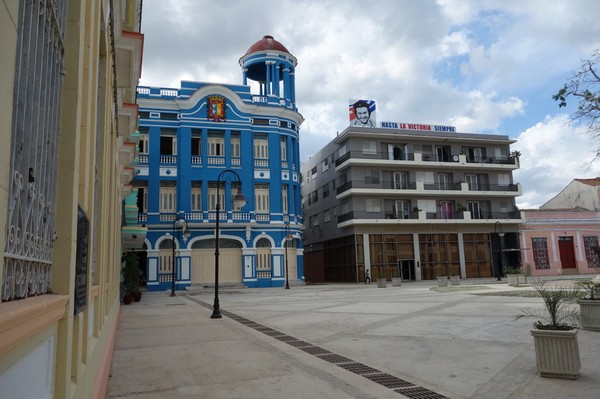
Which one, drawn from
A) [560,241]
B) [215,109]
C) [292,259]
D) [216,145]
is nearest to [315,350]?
[292,259]

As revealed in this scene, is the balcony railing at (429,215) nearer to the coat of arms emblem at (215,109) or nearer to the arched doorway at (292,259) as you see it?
the arched doorway at (292,259)

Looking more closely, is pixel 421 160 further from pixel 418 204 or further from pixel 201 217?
pixel 201 217

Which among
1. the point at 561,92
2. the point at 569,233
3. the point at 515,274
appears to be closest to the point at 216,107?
the point at 515,274

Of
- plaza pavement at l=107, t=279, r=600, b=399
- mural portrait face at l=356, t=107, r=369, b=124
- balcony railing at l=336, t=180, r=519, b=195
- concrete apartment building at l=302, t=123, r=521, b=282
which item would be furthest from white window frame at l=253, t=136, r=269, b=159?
plaza pavement at l=107, t=279, r=600, b=399

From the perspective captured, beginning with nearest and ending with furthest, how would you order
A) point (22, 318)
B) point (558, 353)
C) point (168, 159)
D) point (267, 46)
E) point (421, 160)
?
point (22, 318)
point (558, 353)
point (168, 159)
point (267, 46)
point (421, 160)

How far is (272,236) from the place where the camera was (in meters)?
A: 37.6

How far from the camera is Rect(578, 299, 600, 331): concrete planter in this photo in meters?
9.23

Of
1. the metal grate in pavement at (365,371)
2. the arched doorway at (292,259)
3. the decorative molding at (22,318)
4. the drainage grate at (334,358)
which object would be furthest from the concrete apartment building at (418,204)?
the decorative molding at (22,318)

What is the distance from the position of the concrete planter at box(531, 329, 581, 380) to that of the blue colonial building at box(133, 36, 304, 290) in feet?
101

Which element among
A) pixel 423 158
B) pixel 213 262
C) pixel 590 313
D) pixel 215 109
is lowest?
pixel 590 313

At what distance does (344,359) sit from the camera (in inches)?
303

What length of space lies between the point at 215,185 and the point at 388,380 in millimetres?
32416

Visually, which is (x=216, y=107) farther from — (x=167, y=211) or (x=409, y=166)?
(x=409, y=166)

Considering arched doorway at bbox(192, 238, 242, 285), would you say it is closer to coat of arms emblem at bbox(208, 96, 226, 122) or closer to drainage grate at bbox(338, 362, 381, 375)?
coat of arms emblem at bbox(208, 96, 226, 122)
